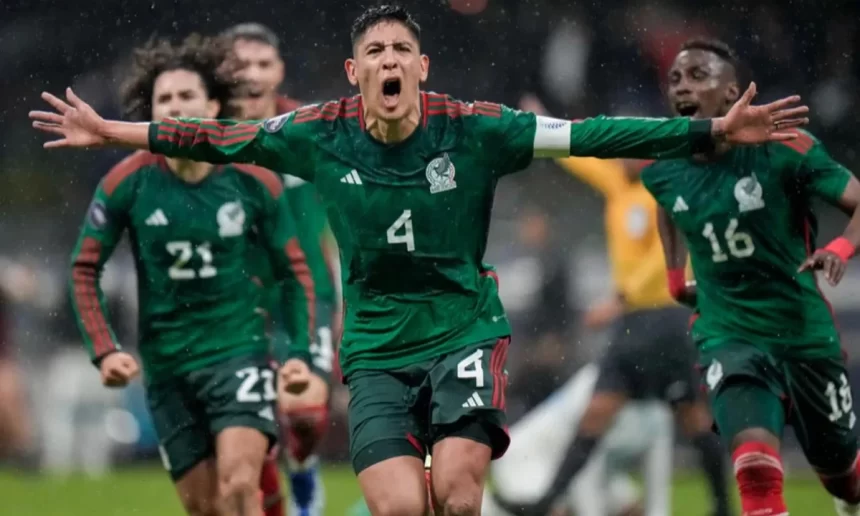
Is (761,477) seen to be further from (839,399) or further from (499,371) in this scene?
(499,371)

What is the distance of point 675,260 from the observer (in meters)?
6.59

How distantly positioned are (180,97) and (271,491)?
175cm

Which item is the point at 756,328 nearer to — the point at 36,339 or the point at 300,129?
the point at 300,129

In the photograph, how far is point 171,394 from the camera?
6.32m

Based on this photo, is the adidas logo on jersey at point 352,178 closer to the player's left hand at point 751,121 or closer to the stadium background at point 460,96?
the player's left hand at point 751,121

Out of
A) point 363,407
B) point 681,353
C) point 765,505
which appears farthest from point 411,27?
point 681,353

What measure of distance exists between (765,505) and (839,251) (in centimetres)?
97

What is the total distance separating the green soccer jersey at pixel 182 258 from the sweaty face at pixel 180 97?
22cm

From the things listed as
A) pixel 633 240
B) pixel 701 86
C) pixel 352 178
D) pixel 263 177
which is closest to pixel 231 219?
pixel 263 177

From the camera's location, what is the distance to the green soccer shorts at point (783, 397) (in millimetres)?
5758

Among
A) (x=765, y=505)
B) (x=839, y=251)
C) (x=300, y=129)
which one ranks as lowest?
(x=765, y=505)

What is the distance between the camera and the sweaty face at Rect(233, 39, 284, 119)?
7.27 m

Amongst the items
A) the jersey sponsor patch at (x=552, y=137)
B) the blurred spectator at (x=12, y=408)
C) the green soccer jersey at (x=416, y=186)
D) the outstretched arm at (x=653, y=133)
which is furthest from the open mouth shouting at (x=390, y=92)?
the blurred spectator at (x=12, y=408)

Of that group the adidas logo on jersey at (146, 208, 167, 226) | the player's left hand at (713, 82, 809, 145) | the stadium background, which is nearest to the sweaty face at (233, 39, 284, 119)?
the adidas logo on jersey at (146, 208, 167, 226)
